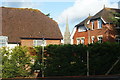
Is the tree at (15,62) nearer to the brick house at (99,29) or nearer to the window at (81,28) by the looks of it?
the brick house at (99,29)

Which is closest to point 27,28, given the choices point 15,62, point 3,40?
point 3,40

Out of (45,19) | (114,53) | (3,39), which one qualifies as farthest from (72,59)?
(45,19)

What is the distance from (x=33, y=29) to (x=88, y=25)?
10.4 metres

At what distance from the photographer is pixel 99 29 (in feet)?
106

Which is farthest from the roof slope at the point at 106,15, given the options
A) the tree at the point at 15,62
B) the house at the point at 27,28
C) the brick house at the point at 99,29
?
the tree at the point at 15,62

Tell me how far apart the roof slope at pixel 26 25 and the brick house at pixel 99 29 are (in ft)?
22.1

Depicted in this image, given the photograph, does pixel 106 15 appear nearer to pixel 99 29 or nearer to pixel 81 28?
pixel 99 29

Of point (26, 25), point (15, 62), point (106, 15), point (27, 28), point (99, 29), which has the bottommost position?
point (15, 62)

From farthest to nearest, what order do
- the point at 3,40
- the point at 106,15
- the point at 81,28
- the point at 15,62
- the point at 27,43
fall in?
the point at 81,28, the point at 106,15, the point at 27,43, the point at 3,40, the point at 15,62

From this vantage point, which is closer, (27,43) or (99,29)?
(27,43)

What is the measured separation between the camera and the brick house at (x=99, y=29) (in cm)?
3072

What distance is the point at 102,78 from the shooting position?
12.3 metres

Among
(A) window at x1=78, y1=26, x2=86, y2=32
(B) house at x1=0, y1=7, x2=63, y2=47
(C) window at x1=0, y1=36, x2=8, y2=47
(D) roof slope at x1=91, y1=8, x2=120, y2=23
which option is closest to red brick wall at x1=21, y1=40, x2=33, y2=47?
(B) house at x1=0, y1=7, x2=63, y2=47

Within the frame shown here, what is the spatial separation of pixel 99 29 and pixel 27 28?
38.5ft
